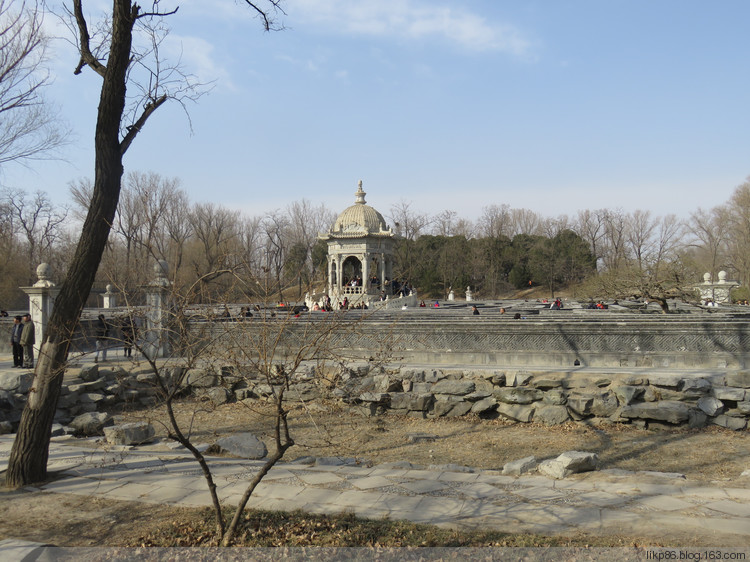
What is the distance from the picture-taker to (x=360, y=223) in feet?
116

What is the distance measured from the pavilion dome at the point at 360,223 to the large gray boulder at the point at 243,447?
26.9m

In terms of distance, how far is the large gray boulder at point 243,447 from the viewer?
24.9 feet

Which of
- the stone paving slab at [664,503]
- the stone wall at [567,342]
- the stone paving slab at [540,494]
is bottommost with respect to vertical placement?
the stone paving slab at [540,494]

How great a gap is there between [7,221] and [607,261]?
5552 cm

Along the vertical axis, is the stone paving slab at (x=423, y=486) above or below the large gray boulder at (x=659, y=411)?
above

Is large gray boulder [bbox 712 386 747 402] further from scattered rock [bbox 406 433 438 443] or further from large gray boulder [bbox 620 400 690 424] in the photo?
scattered rock [bbox 406 433 438 443]

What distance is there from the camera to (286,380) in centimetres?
418

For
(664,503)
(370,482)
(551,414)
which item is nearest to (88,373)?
(370,482)

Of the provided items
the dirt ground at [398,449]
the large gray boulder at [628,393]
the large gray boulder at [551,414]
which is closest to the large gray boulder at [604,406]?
the large gray boulder at [628,393]

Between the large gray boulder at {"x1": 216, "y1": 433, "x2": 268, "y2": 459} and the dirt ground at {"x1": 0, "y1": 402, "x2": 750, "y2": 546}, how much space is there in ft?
1.90

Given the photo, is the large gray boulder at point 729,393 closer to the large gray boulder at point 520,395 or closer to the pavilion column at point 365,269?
the large gray boulder at point 520,395

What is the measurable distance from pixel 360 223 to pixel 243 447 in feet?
92.8

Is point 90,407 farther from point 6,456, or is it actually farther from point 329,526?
point 329,526

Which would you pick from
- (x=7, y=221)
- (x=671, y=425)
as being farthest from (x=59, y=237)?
(x=671, y=425)
